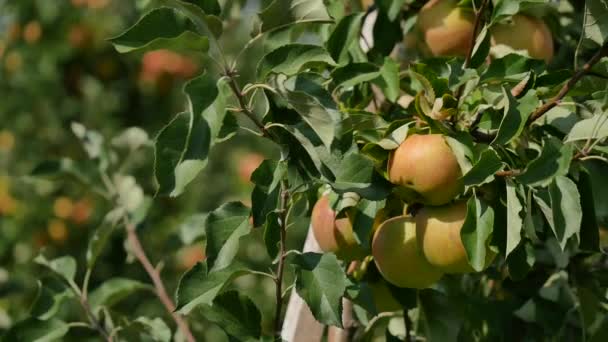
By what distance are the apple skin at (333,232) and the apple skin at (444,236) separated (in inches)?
3.1

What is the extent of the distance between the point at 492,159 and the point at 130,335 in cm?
70

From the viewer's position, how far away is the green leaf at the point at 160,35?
30.8 inches

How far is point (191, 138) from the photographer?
0.77m

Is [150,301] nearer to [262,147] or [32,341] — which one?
[262,147]

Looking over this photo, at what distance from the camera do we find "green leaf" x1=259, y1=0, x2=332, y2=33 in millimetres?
860

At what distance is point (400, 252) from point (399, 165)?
107mm

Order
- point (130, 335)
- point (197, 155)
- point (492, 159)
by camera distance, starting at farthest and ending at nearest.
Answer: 1. point (130, 335)
2. point (492, 159)
3. point (197, 155)

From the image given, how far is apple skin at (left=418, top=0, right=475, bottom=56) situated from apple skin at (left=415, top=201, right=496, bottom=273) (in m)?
0.31

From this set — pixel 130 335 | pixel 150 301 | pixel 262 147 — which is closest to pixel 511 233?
pixel 130 335

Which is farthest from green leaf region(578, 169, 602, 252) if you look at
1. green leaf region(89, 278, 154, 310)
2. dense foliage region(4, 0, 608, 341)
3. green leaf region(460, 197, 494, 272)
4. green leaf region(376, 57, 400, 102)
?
green leaf region(89, 278, 154, 310)

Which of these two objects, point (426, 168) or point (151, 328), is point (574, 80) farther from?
point (151, 328)

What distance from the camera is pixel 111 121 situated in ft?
12.4

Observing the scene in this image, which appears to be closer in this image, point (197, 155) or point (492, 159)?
point (197, 155)

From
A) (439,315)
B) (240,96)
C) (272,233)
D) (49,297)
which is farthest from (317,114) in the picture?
(49,297)
